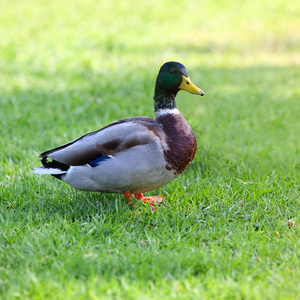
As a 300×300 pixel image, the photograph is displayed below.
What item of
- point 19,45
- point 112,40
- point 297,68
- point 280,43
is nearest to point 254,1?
point 280,43

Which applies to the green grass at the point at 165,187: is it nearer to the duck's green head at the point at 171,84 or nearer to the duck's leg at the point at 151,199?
the duck's leg at the point at 151,199

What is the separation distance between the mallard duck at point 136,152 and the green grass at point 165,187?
0.89 feet

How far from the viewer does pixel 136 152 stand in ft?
10.7

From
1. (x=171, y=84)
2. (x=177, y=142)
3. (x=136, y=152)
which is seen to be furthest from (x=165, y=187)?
(x=171, y=84)

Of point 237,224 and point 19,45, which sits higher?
point 19,45

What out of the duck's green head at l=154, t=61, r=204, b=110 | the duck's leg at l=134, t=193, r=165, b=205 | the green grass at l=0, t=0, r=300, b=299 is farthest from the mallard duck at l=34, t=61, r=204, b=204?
the green grass at l=0, t=0, r=300, b=299

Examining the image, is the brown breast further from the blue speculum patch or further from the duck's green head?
the blue speculum patch

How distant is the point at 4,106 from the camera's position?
5.98m

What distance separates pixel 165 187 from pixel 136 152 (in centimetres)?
81

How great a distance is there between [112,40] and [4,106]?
3.21 meters

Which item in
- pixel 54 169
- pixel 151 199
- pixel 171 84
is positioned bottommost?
pixel 151 199

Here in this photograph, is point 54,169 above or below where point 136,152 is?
below

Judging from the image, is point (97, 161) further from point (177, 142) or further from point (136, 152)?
point (177, 142)

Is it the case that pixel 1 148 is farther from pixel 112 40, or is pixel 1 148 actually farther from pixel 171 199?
pixel 112 40
